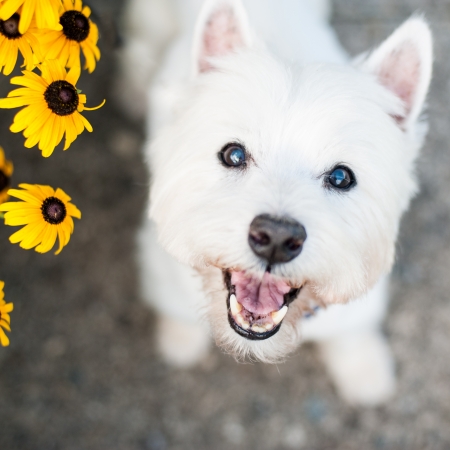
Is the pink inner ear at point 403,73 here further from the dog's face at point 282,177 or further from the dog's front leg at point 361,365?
the dog's front leg at point 361,365

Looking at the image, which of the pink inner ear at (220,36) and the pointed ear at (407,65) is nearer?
the pointed ear at (407,65)

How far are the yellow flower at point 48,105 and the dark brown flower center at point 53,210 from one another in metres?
0.13

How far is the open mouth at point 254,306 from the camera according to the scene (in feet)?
5.44

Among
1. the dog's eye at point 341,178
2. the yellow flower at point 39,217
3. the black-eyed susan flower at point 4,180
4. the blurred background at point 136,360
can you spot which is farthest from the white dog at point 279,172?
the blurred background at point 136,360

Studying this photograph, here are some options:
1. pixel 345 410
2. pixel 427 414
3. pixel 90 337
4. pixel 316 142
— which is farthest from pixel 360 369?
pixel 316 142

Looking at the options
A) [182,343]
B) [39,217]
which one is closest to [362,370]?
[182,343]

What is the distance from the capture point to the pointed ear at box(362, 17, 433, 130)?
1594 mm

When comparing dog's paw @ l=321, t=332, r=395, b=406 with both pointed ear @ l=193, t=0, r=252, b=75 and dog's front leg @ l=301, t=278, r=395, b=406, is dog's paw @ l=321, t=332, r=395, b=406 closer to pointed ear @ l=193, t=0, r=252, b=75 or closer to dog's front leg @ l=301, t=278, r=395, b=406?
dog's front leg @ l=301, t=278, r=395, b=406

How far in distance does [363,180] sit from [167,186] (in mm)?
597

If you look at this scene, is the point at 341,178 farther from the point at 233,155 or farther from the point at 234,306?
the point at 234,306

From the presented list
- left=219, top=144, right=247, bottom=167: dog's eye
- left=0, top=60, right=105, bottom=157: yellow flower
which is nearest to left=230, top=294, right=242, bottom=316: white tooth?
left=219, top=144, right=247, bottom=167: dog's eye

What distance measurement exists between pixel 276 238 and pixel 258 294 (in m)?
0.37

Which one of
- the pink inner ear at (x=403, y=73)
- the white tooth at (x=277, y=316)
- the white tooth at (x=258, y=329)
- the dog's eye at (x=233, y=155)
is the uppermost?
the pink inner ear at (x=403, y=73)

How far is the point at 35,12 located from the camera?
1.40 meters
